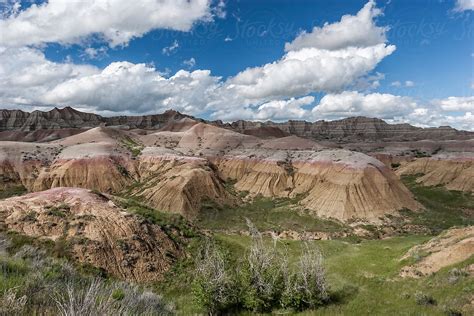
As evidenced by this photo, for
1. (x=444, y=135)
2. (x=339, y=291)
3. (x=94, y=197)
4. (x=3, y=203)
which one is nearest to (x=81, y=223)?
(x=94, y=197)

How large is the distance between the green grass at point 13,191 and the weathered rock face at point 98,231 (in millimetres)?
44927

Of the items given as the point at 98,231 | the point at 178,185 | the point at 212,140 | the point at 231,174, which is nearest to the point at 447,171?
the point at 231,174

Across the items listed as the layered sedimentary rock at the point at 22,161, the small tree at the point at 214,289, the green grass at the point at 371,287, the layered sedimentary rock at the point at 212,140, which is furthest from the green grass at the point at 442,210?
the layered sedimentary rock at the point at 22,161

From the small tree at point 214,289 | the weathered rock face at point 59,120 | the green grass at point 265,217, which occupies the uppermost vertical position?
the weathered rock face at point 59,120

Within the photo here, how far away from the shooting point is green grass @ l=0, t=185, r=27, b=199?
68062 mm

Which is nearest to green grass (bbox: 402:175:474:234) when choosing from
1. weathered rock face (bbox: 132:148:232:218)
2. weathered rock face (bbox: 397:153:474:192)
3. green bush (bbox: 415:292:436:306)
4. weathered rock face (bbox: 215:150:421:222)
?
weathered rock face (bbox: 397:153:474:192)

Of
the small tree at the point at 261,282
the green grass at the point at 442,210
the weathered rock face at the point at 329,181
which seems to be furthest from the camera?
the weathered rock face at the point at 329,181

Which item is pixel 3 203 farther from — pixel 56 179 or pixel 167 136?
pixel 167 136

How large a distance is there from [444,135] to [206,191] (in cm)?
16139

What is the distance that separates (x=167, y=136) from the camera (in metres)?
126

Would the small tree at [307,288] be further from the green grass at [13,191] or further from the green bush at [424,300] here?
the green grass at [13,191]

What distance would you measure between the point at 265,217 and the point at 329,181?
564 inches

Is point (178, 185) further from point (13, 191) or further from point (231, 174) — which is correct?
point (13, 191)

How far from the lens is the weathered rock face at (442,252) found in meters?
20.0
